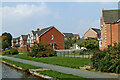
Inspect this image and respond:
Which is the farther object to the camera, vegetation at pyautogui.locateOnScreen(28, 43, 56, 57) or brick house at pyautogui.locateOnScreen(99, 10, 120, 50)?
vegetation at pyautogui.locateOnScreen(28, 43, 56, 57)

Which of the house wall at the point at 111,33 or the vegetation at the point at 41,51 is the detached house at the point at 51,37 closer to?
Answer: the vegetation at the point at 41,51

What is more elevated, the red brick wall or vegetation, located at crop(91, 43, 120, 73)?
the red brick wall

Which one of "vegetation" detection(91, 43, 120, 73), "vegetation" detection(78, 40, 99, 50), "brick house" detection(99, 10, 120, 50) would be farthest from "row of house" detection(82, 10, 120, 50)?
"vegetation" detection(91, 43, 120, 73)

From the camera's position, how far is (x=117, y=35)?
89.2 ft

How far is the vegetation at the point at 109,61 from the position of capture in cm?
1112

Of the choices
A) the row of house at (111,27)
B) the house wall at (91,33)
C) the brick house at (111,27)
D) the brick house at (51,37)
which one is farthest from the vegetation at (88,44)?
the house wall at (91,33)

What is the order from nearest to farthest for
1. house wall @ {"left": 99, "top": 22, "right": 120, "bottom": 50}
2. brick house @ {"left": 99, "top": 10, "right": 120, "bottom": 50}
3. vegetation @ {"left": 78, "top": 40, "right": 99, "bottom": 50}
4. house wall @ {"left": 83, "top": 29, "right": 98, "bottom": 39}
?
house wall @ {"left": 99, "top": 22, "right": 120, "bottom": 50}
brick house @ {"left": 99, "top": 10, "right": 120, "bottom": 50}
vegetation @ {"left": 78, "top": 40, "right": 99, "bottom": 50}
house wall @ {"left": 83, "top": 29, "right": 98, "bottom": 39}

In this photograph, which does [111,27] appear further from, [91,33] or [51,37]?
[91,33]

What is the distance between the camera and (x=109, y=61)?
11.5 meters

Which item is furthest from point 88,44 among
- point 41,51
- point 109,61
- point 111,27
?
point 109,61

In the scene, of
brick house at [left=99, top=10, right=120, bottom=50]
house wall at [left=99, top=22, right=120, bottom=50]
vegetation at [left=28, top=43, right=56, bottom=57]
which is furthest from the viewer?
vegetation at [left=28, top=43, right=56, bottom=57]

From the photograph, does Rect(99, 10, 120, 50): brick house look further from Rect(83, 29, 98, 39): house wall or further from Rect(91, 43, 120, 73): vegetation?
Answer: Rect(83, 29, 98, 39): house wall

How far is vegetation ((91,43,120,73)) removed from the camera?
11.1m

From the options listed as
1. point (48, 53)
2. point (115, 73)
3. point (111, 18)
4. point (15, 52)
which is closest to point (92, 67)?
point (115, 73)
